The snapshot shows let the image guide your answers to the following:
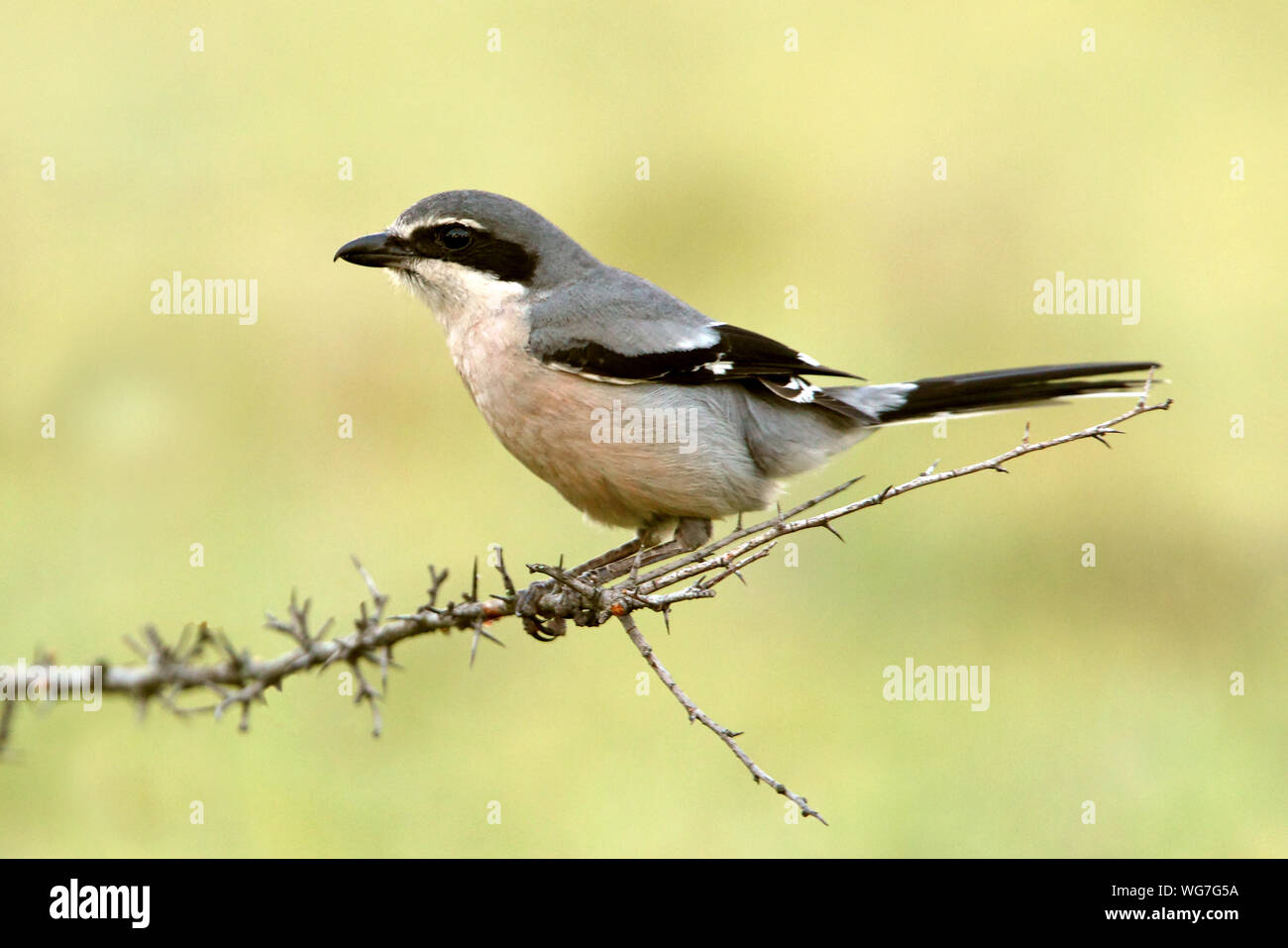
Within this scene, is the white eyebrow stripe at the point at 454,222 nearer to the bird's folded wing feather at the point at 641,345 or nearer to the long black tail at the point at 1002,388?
the bird's folded wing feather at the point at 641,345

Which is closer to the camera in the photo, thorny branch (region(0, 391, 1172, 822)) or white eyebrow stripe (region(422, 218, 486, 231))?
thorny branch (region(0, 391, 1172, 822))

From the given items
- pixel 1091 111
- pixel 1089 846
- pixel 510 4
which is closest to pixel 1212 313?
pixel 1091 111

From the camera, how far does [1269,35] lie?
12461mm

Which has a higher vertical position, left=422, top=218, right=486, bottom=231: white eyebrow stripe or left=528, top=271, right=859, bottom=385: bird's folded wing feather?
left=422, top=218, right=486, bottom=231: white eyebrow stripe

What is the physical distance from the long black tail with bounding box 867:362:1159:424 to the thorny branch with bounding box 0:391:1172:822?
1.64 m

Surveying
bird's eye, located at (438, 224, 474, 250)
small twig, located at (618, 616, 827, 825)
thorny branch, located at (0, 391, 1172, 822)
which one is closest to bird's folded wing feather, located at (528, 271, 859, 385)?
bird's eye, located at (438, 224, 474, 250)

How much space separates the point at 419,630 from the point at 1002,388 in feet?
9.69

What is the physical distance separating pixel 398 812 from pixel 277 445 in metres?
3.04

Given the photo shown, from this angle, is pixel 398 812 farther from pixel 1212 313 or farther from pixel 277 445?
pixel 1212 313

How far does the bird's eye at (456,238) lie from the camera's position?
4723 millimetres

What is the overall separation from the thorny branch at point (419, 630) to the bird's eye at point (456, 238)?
1.44m

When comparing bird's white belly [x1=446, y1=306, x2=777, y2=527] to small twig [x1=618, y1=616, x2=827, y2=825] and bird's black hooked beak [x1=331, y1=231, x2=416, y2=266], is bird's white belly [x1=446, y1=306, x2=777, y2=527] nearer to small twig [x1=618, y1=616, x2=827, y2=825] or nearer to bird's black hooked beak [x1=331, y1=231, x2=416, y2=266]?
bird's black hooked beak [x1=331, y1=231, x2=416, y2=266]

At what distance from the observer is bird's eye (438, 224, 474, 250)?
4723mm

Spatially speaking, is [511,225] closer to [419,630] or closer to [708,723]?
[419,630]
